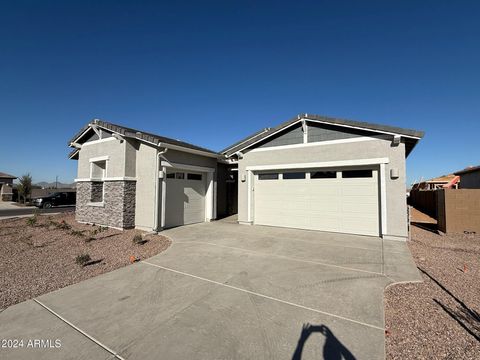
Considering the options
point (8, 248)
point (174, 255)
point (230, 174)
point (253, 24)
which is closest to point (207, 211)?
point (230, 174)

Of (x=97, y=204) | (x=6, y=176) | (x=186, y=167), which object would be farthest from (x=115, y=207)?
(x=6, y=176)

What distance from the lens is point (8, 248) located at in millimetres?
6926

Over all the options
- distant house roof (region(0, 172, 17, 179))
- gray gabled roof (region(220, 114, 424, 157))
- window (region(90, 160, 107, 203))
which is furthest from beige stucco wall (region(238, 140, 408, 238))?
distant house roof (region(0, 172, 17, 179))

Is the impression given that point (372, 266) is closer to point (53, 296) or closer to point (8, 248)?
point (53, 296)

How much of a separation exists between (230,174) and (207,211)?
3.52 m

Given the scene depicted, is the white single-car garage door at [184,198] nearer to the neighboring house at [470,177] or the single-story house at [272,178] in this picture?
the single-story house at [272,178]

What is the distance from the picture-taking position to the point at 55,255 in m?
6.22

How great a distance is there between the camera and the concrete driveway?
2.63 metres

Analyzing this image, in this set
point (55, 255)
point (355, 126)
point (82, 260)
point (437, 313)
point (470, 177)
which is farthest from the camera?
point (470, 177)

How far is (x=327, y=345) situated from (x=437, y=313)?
6.64 ft

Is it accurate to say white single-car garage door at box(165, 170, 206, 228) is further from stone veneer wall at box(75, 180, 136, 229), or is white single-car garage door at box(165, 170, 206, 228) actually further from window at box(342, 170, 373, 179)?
window at box(342, 170, 373, 179)

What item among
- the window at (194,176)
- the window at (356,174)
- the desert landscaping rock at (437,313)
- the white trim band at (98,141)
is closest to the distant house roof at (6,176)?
the white trim band at (98,141)

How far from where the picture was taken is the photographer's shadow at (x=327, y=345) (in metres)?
2.50

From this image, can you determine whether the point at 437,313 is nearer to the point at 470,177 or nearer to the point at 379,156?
the point at 379,156
